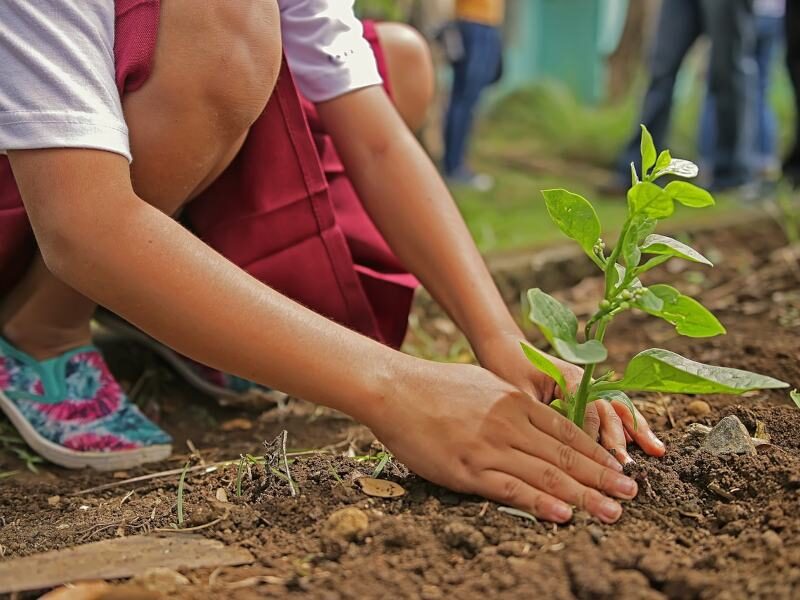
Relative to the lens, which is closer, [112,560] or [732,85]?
[112,560]

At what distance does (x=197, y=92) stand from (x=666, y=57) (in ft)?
11.8

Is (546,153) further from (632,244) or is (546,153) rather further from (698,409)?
(632,244)

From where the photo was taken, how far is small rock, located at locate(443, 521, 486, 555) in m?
1.11

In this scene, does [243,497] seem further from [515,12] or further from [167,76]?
[515,12]

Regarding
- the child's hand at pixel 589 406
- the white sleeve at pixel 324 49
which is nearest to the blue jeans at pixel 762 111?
the white sleeve at pixel 324 49

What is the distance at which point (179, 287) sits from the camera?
1176mm

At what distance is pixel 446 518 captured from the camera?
1.16 m

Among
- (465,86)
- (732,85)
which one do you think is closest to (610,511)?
(732,85)

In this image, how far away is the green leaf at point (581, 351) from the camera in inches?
41.8

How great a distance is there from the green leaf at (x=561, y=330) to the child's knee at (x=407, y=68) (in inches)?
43.3

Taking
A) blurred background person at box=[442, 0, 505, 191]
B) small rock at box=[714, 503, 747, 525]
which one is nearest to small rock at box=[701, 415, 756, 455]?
small rock at box=[714, 503, 747, 525]

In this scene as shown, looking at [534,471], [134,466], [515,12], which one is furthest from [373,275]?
[515,12]

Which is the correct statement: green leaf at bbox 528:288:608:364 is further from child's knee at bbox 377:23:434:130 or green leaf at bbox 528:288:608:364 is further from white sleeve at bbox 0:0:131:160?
child's knee at bbox 377:23:434:130

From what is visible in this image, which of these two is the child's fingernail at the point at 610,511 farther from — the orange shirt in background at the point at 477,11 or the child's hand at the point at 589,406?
the orange shirt in background at the point at 477,11
